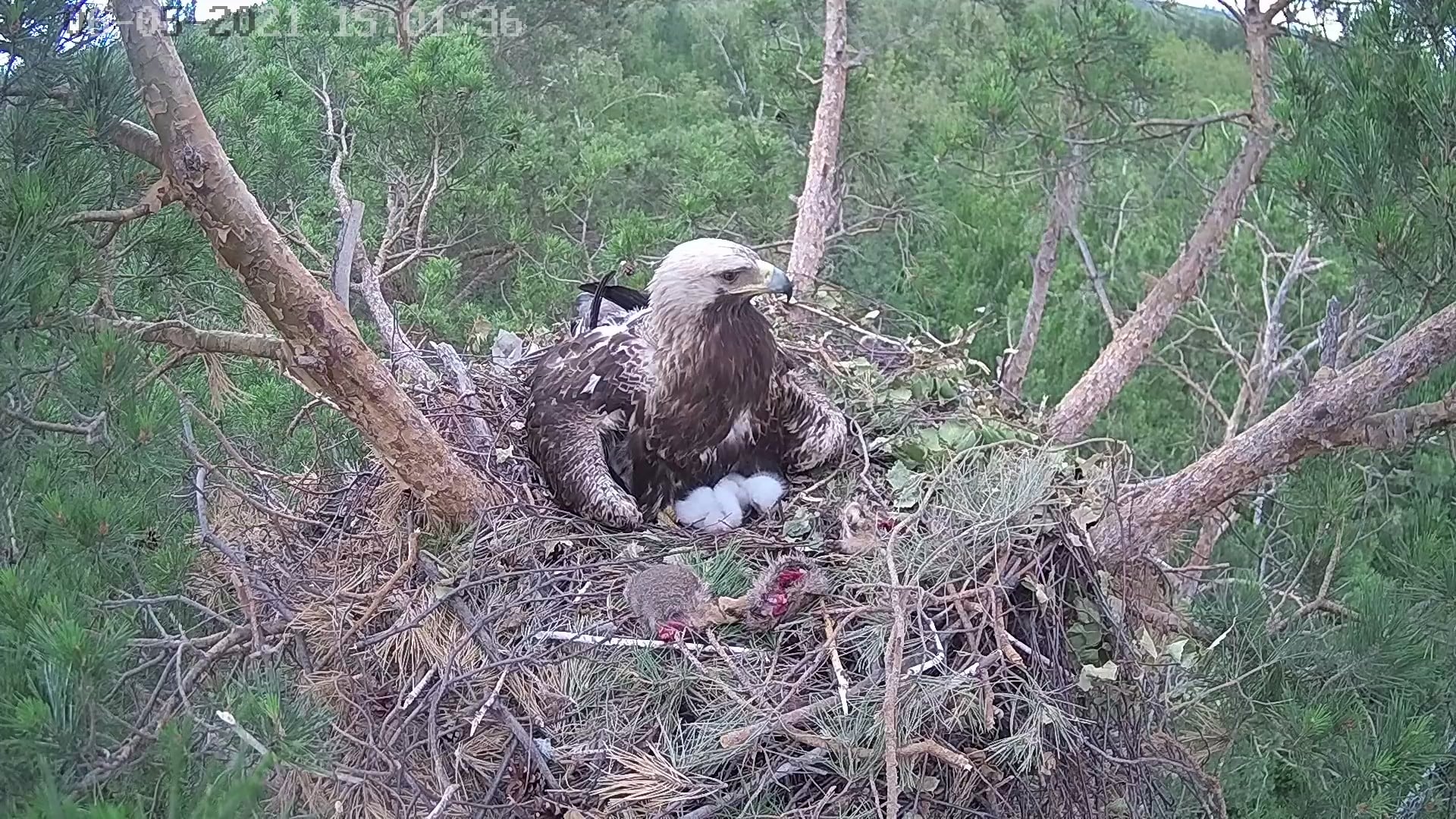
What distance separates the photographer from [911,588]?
274 centimetres

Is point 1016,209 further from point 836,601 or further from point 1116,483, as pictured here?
point 836,601

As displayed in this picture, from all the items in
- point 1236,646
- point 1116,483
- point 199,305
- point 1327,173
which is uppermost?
point 1327,173

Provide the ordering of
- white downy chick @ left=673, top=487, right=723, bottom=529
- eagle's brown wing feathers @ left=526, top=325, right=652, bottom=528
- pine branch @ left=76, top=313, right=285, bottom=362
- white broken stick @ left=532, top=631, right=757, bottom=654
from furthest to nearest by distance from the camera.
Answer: white downy chick @ left=673, top=487, right=723, bottom=529, eagle's brown wing feathers @ left=526, top=325, right=652, bottom=528, white broken stick @ left=532, top=631, right=757, bottom=654, pine branch @ left=76, top=313, right=285, bottom=362

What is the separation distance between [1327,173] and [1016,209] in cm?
449

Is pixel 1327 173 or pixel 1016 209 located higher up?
pixel 1327 173

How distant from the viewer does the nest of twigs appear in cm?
261

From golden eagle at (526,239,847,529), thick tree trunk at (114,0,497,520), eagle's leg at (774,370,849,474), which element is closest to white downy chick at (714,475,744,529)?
golden eagle at (526,239,847,529)

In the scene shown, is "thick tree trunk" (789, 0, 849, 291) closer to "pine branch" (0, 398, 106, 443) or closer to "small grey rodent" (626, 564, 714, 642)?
"small grey rodent" (626, 564, 714, 642)

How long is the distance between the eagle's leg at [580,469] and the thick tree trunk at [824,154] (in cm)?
146

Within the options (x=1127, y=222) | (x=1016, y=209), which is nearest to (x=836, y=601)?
(x=1016, y=209)

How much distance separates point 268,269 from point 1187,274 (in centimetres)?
324

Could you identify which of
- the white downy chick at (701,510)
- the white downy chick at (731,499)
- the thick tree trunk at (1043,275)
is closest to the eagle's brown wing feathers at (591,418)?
the white downy chick at (701,510)

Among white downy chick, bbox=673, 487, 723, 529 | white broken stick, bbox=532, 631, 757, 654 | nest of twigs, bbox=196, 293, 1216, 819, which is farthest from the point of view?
white downy chick, bbox=673, 487, 723, 529

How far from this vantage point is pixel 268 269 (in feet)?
7.34
